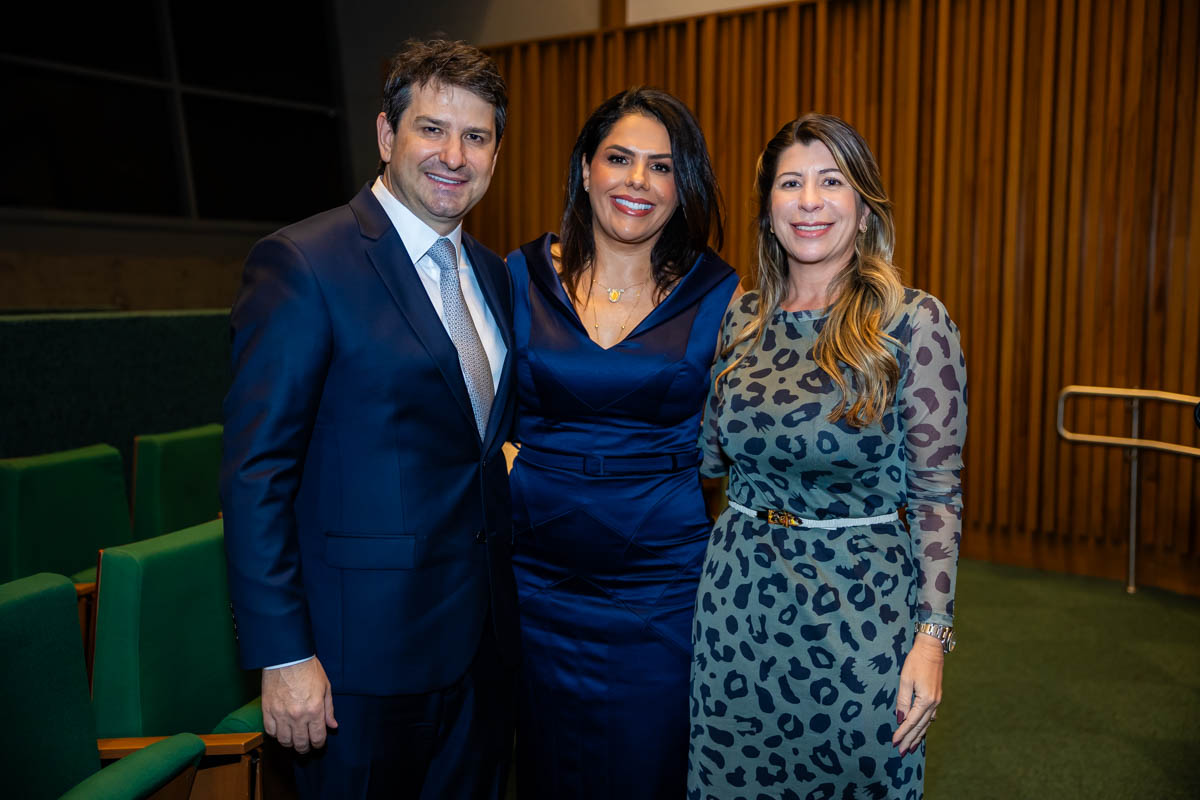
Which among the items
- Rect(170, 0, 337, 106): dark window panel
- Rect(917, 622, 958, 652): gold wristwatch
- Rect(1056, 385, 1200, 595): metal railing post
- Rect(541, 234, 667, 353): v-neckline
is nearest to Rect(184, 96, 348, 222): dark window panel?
Rect(170, 0, 337, 106): dark window panel

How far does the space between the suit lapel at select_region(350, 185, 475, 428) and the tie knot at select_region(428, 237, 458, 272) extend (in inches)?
3.3

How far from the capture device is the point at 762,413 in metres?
1.79

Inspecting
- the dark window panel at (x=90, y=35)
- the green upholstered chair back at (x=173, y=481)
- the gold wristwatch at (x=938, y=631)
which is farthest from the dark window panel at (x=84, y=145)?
the gold wristwatch at (x=938, y=631)

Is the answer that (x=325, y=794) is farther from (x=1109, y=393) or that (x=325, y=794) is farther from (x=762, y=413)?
(x=1109, y=393)

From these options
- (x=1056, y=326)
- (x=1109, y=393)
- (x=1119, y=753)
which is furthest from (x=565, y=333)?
(x=1056, y=326)

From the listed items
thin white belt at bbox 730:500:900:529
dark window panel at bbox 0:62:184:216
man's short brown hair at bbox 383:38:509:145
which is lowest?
thin white belt at bbox 730:500:900:529

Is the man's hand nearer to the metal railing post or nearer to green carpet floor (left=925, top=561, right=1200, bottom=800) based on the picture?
green carpet floor (left=925, top=561, right=1200, bottom=800)

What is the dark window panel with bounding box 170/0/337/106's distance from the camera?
7.70 metres

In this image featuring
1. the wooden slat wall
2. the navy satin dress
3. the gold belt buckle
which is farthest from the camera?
the wooden slat wall

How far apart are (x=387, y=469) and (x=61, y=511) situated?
2.03 meters

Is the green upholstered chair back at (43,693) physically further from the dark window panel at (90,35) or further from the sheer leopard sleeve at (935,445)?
the dark window panel at (90,35)

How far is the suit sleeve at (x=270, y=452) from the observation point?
1.40m

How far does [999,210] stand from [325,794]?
15.7 feet

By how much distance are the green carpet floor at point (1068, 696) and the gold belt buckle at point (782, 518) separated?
5.21ft
